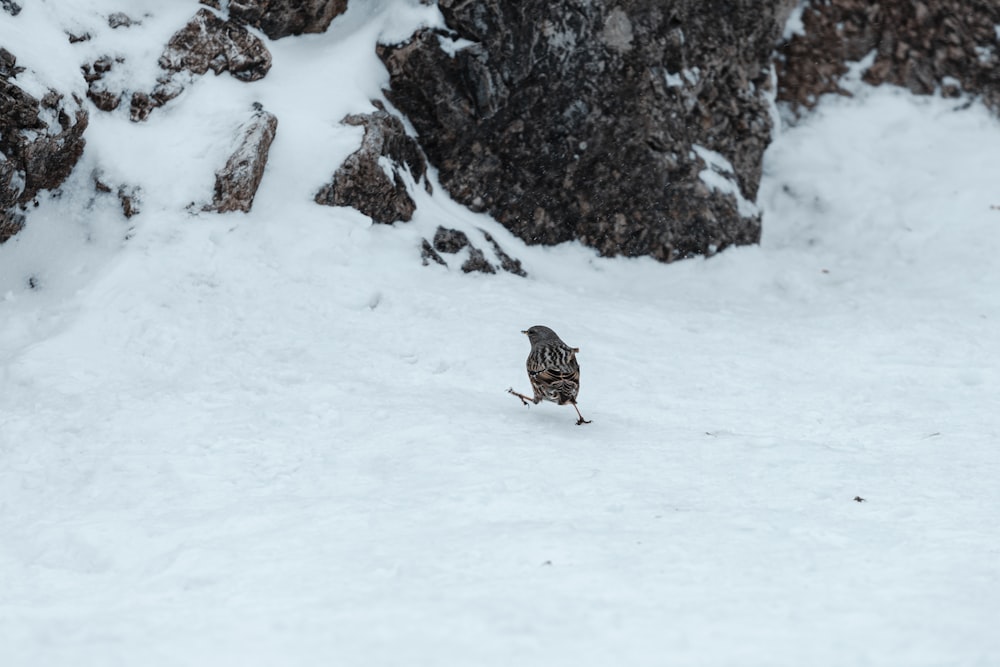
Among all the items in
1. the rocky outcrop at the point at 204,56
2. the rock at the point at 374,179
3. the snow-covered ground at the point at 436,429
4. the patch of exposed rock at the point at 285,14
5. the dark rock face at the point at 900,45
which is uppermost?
the dark rock face at the point at 900,45

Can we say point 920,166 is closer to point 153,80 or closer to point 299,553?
point 153,80

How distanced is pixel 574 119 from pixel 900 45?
9.62m

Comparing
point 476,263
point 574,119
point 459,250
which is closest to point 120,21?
point 459,250

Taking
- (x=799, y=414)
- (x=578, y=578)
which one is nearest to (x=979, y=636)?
(x=578, y=578)

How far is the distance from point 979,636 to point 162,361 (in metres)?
7.84

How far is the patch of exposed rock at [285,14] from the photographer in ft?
44.2

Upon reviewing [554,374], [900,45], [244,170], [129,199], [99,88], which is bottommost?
[129,199]

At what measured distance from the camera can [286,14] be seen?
45.9ft

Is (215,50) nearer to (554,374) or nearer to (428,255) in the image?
(428,255)

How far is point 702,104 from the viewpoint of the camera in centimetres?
1680

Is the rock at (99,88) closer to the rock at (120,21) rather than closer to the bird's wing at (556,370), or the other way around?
the rock at (120,21)

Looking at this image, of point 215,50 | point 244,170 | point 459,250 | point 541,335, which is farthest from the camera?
point 459,250

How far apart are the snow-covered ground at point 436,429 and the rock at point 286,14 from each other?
24cm

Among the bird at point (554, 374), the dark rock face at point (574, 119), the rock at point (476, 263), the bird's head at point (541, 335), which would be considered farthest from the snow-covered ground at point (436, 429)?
the bird's head at point (541, 335)
